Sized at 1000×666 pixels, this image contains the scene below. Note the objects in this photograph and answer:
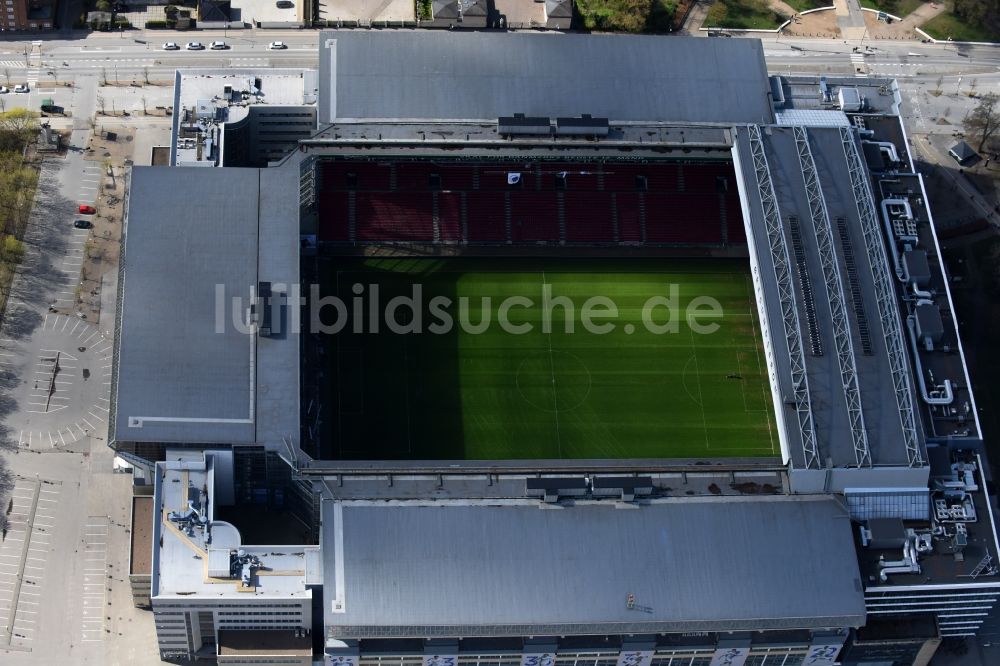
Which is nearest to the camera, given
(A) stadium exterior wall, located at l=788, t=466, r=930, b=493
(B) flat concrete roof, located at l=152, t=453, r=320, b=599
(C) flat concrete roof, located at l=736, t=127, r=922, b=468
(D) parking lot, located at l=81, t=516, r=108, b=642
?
(B) flat concrete roof, located at l=152, t=453, r=320, b=599

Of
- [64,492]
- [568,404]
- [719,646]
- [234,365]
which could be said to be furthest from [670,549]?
[64,492]

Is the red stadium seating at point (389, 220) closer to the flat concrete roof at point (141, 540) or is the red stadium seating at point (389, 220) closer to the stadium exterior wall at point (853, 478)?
the flat concrete roof at point (141, 540)

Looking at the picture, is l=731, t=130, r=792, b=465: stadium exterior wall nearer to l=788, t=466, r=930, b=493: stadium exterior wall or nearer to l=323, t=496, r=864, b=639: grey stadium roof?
l=788, t=466, r=930, b=493: stadium exterior wall

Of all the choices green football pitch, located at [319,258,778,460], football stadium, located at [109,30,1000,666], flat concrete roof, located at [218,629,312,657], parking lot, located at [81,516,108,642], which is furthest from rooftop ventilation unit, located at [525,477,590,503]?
parking lot, located at [81,516,108,642]

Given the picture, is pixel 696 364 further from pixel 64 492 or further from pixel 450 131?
pixel 64 492

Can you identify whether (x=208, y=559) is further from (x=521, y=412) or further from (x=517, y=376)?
(x=517, y=376)
